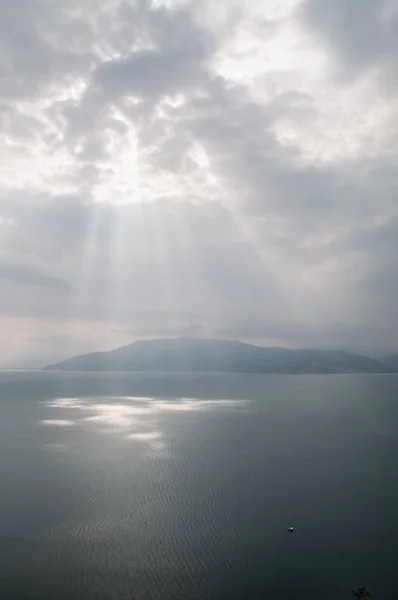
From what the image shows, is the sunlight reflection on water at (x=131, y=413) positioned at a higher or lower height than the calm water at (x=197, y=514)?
higher

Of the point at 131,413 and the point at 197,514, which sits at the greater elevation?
the point at 131,413

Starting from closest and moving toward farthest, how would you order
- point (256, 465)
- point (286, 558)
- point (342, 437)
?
point (286, 558)
point (256, 465)
point (342, 437)

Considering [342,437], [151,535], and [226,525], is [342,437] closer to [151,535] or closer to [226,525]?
[226,525]

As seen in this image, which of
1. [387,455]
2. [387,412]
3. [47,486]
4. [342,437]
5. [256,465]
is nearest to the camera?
[47,486]

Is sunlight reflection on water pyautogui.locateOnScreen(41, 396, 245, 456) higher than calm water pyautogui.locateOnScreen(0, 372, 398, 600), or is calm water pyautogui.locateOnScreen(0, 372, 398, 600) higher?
sunlight reflection on water pyautogui.locateOnScreen(41, 396, 245, 456)

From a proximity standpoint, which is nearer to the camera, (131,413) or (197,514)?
(197,514)

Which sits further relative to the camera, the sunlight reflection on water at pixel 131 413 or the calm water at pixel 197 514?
the sunlight reflection on water at pixel 131 413

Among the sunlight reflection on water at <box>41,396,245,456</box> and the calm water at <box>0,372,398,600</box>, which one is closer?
the calm water at <box>0,372,398,600</box>

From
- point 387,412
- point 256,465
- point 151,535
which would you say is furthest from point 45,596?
point 387,412
